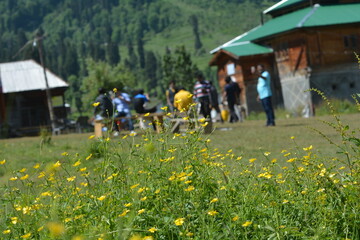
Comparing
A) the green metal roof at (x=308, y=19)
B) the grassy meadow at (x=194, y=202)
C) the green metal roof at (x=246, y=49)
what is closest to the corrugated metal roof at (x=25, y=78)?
the green metal roof at (x=246, y=49)

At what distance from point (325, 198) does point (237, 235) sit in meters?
0.77

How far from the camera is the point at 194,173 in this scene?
4902 millimetres

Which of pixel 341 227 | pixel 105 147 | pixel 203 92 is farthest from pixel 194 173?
pixel 203 92

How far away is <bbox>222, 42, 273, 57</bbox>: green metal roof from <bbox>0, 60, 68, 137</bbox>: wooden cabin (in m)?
14.2

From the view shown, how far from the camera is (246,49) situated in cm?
4775

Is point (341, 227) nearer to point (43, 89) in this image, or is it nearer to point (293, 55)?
point (293, 55)

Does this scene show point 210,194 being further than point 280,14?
No

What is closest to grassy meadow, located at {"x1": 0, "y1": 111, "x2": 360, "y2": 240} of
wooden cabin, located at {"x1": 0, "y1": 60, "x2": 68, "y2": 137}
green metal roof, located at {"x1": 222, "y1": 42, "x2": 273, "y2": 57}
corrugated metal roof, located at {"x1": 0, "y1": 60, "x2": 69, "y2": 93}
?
green metal roof, located at {"x1": 222, "y1": 42, "x2": 273, "y2": 57}

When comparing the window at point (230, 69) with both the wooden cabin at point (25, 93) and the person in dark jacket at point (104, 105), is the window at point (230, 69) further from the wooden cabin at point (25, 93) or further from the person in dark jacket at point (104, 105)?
the person in dark jacket at point (104, 105)

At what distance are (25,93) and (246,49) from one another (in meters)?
19.7

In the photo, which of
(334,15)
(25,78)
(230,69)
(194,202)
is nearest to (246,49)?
(230,69)

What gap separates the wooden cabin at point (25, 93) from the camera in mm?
54094

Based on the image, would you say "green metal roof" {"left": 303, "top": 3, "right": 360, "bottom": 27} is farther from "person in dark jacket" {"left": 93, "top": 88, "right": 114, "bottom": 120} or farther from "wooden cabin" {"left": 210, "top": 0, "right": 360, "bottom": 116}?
"person in dark jacket" {"left": 93, "top": 88, "right": 114, "bottom": 120}

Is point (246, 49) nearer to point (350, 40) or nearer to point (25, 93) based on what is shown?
point (350, 40)
